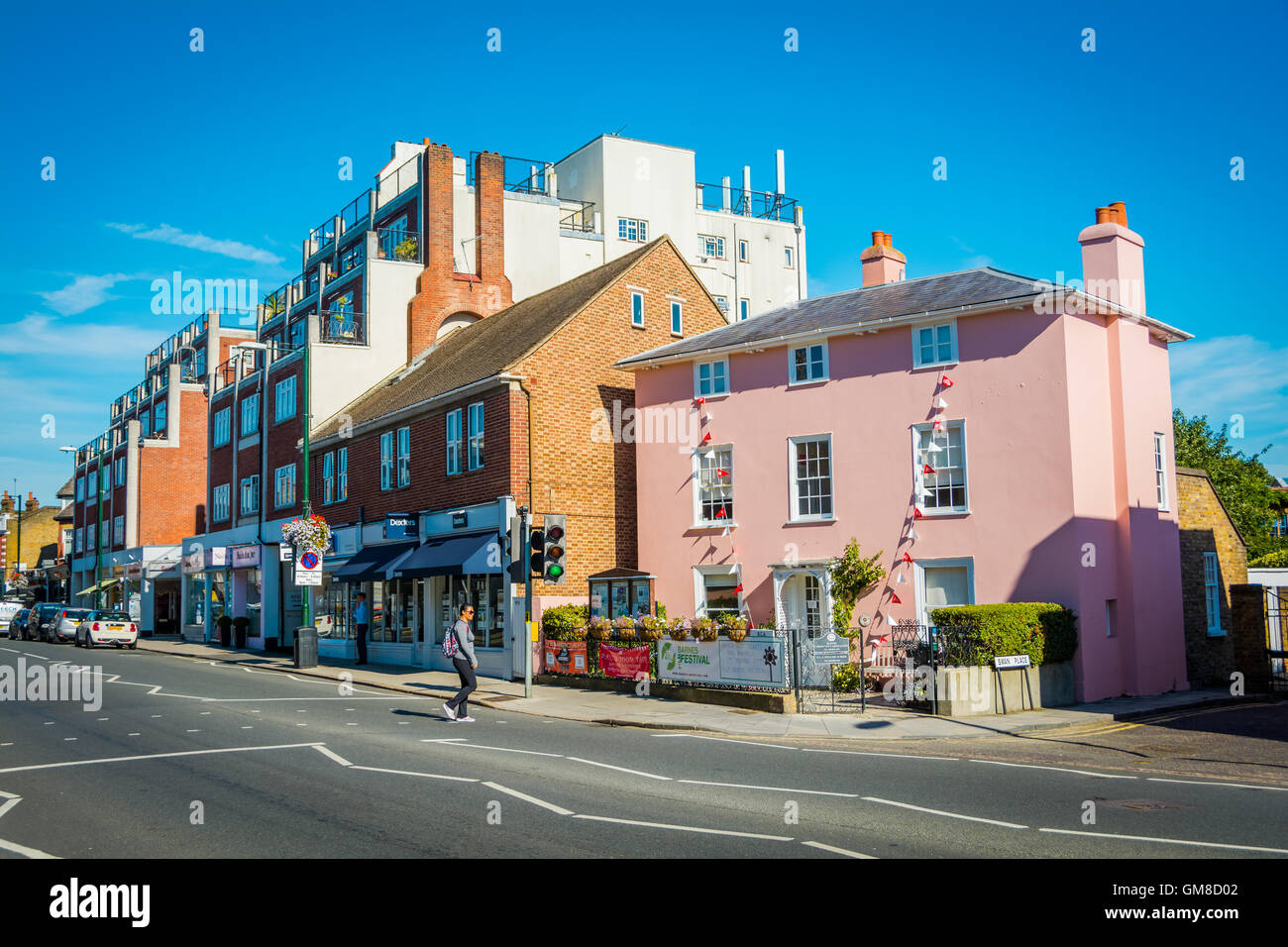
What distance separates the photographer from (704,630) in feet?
69.1

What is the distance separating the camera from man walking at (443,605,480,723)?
1777 centimetres

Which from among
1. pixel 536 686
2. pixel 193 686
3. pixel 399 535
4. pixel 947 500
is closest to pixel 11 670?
pixel 193 686

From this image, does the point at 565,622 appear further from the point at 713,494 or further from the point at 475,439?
the point at 475,439

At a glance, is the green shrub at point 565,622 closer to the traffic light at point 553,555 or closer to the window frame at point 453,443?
the traffic light at point 553,555

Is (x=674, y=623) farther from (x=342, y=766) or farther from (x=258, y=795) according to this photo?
(x=258, y=795)

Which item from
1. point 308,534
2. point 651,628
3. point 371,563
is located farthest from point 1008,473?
point 308,534

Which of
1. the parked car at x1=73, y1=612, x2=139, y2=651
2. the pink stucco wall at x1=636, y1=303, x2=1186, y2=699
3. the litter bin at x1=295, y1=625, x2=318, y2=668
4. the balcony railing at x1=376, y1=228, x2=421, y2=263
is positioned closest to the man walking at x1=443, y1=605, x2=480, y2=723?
the pink stucco wall at x1=636, y1=303, x2=1186, y2=699

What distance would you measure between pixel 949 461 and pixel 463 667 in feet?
36.5

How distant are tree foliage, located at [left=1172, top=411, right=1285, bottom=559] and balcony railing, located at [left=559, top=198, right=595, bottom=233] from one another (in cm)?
2991

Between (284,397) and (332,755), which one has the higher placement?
(284,397)

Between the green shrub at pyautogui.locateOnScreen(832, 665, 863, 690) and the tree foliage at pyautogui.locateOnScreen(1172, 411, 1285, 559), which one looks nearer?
the green shrub at pyautogui.locateOnScreen(832, 665, 863, 690)

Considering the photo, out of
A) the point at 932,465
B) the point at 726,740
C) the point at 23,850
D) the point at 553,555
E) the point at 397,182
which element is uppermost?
the point at 397,182

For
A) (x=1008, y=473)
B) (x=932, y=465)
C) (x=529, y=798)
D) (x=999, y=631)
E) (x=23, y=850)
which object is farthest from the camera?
(x=932, y=465)

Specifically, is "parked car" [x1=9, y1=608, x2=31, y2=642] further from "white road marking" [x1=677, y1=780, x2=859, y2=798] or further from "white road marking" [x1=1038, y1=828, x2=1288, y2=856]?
"white road marking" [x1=1038, y1=828, x2=1288, y2=856]
